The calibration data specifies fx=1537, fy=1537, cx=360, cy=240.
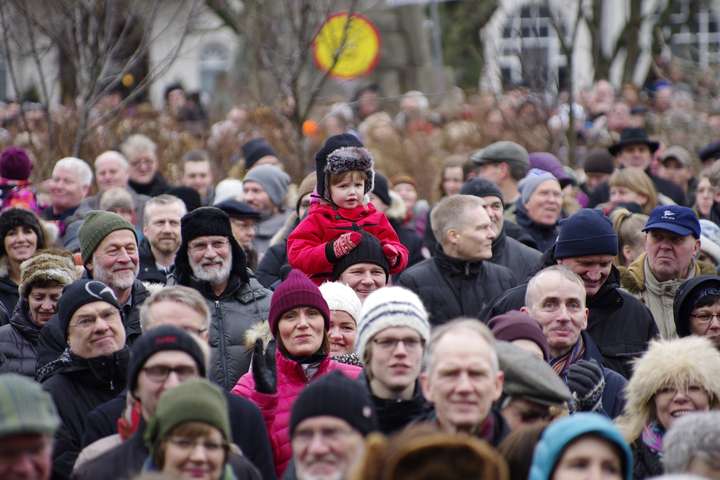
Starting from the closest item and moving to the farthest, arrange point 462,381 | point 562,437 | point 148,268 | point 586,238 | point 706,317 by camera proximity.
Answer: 1. point 562,437
2. point 462,381
3. point 706,317
4. point 586,238
5. point 148,268

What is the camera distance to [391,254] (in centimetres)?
964

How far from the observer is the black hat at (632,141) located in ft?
48.3

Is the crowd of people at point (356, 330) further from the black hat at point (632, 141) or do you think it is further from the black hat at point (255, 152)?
the black hat at point (255, 152)

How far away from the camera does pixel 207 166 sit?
15.1 metres

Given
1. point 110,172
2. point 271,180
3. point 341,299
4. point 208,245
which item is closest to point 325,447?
point 341,299

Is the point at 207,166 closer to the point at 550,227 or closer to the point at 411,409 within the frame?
the point at 550,227

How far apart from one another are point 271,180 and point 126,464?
6729 millimetres

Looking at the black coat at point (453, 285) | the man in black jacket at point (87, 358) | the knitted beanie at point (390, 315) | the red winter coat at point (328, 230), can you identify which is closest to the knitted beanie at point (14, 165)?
the red winter coat at point (328, 230)

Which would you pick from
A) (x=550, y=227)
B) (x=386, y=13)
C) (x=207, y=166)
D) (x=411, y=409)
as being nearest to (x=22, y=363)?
(x=411, y=409)

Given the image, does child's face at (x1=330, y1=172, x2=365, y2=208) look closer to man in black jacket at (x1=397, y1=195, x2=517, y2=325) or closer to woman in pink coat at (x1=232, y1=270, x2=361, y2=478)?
man in black jacket at (x1=397, y1=195, x2=517, y2=325)

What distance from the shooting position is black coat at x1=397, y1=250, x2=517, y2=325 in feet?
33.6

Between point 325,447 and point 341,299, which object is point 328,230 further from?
point 325,447

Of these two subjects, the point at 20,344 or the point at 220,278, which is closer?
the point at 20,344

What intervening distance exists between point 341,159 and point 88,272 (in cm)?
179
